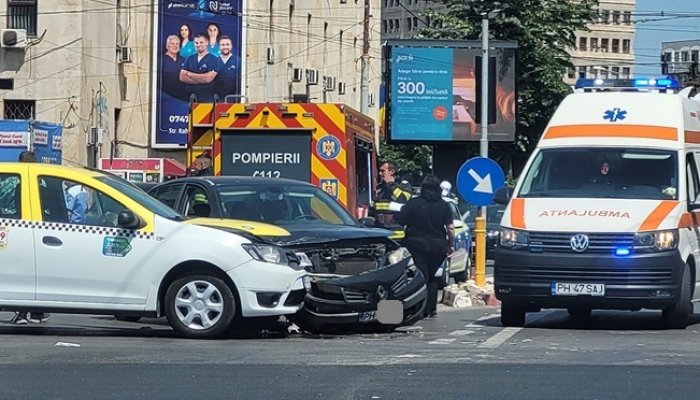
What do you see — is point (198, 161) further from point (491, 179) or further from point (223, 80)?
point (223, 80)

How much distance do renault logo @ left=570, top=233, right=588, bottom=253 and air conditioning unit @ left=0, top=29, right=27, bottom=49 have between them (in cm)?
2773

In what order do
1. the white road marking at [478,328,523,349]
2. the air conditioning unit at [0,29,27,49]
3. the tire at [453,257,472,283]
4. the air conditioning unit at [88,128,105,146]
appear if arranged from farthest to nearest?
the air conditioning unit at [88,128,105,146] < the air conditioning unit at [0,29,27,49] < the tire at [453,257,472,283] < the white road marking at [478,328,523,349]

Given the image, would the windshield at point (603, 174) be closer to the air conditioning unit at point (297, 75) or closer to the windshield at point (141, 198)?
the windshield at point (141, 198)

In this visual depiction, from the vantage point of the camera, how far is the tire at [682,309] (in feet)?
46.2

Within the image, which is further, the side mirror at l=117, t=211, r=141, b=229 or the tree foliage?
the tree foliage

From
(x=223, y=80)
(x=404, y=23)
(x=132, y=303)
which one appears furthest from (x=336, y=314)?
(x=404, y=23)

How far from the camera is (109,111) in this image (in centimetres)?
4259

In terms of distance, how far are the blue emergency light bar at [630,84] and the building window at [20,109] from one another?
24836mm

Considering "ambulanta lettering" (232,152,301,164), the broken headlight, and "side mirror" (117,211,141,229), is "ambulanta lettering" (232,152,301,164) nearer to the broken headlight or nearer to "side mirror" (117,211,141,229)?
the broken headlight

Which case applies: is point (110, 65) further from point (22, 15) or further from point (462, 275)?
point (462, 275)

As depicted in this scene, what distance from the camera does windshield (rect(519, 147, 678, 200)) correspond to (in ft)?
48.2

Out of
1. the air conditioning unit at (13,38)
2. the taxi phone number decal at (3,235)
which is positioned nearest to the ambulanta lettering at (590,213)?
the taxi phone number decal at (3,235)

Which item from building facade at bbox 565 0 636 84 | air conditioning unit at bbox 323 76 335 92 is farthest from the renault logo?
building facade at bbox 565 0 636 84

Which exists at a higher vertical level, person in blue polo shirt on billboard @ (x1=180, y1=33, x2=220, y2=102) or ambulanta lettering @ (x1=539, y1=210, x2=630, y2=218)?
person in blue polo shirt on billboard @ (x1=180, y1=33, x2=220, y2=102)
